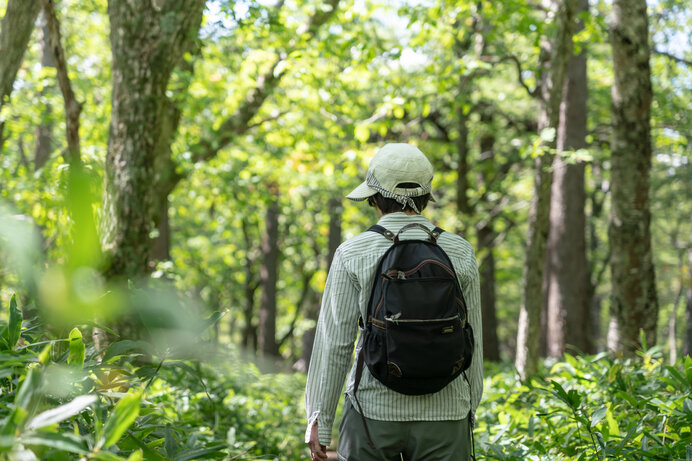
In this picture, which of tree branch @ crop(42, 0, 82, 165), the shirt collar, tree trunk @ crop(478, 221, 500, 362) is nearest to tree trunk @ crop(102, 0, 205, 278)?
tree branch @ crop(42, 0, 82, 165)

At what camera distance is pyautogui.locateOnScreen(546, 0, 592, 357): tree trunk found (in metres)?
10.8

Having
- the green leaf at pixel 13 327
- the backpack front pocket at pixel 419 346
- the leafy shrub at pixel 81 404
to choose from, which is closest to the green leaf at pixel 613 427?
the backpack front pocket at pixel 419 346

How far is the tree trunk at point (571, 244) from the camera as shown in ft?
35.3

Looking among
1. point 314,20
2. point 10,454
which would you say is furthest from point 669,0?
point 10,454

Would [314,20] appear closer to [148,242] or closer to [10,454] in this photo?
[148,242]

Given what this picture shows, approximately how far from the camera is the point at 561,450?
3.23m

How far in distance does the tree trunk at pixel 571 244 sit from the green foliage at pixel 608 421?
6198 millimetres

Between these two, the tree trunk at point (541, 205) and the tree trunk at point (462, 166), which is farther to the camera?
the tree trunk at point (462, 166)

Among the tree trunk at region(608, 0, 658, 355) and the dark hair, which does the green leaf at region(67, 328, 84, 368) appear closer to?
the dark hair

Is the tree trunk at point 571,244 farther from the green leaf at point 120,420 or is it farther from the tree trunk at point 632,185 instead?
the green leaf at point 120,420

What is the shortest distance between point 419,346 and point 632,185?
4.24m

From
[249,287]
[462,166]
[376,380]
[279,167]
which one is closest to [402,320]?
[376,380]

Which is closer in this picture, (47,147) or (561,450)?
(561,450)

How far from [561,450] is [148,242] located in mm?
3228
